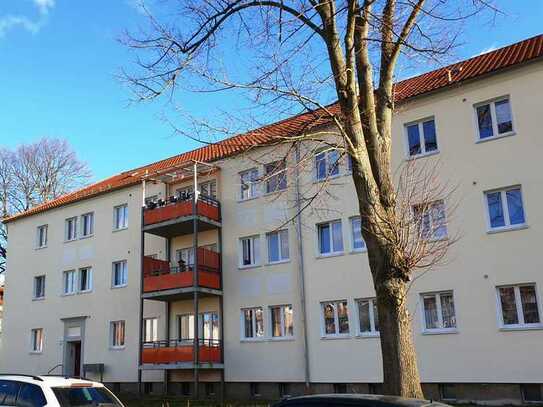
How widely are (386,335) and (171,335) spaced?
17.4m

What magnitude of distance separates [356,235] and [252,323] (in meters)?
5.64

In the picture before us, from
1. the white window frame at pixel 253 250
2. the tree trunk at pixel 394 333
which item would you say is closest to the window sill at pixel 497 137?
the white window frame at pixel 253 250

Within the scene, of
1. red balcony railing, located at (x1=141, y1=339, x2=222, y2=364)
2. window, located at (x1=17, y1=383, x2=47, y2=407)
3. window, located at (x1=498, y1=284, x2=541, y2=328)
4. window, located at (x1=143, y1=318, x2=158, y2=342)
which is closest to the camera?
window, located at (x1=17, y1=383, x2=47, y2=407)

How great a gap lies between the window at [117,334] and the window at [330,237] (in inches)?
434

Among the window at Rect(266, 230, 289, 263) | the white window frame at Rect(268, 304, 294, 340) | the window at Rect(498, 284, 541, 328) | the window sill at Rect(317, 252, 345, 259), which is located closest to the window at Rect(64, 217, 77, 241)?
the window at Rect(266, 230, 289, 263)

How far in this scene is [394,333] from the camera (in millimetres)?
8758

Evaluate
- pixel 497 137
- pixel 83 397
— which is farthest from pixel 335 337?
pixel 83 397

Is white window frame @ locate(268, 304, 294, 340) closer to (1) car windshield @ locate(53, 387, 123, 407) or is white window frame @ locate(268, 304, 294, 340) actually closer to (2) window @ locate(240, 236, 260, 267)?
(2) window @ locate(240, 236, 260, 267)

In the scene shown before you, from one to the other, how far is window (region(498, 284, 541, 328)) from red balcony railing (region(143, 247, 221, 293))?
11.1 metres

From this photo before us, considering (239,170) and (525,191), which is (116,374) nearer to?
(239,170)

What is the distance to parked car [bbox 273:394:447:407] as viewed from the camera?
18.2 ft

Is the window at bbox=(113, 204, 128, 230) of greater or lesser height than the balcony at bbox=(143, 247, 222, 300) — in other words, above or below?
above

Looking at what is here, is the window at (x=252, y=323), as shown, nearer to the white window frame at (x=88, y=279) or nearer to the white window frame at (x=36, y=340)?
the white window frame at (x=88, y=279)

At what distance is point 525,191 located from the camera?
1689 centimetres
